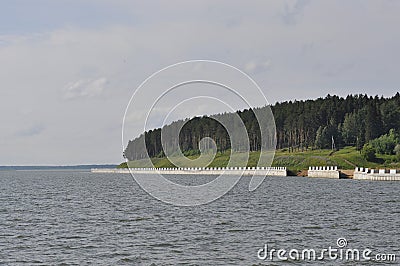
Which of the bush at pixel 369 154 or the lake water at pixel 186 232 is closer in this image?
the lake water at pixel 186 232

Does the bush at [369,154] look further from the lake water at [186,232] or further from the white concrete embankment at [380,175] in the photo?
the lake water at [186,232]

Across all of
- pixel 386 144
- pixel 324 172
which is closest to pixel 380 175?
pixel 324 172

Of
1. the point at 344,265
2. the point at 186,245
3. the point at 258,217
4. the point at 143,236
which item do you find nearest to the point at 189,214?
the point at 258,217

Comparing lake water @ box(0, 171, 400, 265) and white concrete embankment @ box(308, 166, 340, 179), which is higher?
white concrete embankment @ box(308, 166, 340, 179)

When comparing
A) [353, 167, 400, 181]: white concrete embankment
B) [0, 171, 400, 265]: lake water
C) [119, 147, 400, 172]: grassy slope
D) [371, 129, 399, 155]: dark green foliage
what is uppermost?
[371, 129, 399, 155]: dark green foliage

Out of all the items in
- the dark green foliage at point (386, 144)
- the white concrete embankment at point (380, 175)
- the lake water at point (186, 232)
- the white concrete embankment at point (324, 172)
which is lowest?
→ the lake water at point (186, 232)

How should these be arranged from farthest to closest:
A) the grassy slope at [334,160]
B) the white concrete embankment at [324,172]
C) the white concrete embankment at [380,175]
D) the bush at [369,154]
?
the bush at [369,154], the grassy slope at [334,160], the white concrete embankment at [324,172], the white concrete embankment at [380,175]

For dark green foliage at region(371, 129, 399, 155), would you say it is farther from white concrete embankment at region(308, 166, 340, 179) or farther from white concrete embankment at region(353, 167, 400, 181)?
white concrete embankment at region(353, 167, 400, 181)

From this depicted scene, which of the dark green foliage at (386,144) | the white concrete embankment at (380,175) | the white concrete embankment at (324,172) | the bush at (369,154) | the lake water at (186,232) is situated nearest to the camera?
the lake water at (186,232)

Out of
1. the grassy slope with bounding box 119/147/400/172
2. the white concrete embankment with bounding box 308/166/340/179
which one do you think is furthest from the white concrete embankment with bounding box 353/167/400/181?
the grassy slope with bounding box 119/147/400/172

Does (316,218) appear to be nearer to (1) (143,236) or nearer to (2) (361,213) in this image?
(2) (361,213)

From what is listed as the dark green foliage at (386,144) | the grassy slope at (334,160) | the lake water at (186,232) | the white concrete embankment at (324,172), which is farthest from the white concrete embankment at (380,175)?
the lake water at (186,232)

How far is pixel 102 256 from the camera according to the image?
35.3 metres

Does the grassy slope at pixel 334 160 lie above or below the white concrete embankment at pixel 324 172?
above
